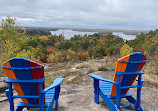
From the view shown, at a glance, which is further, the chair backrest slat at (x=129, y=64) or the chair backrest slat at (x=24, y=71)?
the chair backrest slat at (x=129, y=64)

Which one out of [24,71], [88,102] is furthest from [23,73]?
[88,102]

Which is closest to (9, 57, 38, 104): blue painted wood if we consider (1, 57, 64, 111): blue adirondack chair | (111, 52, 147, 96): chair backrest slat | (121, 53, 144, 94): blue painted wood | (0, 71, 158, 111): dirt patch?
(1, 57, 64, 111): blue adirondack chair

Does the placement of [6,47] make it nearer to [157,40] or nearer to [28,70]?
[28,70]

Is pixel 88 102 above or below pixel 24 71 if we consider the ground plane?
below

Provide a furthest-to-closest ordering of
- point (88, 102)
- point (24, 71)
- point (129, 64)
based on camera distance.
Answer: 1. point (88, 102)
2. point (129, 64)
3. point (24, 71)

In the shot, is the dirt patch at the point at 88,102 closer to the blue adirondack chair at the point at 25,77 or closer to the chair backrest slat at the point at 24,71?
A: the blue adirondack chair at the point at 25,77

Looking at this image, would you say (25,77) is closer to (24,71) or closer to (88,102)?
(24,71)

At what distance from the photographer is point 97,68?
22.8ft

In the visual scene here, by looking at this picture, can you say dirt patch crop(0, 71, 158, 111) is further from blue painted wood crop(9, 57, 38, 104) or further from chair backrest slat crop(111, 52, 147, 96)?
blue painted wood crop(9, 57, 38, 104)

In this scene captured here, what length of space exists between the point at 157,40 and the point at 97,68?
5.90m

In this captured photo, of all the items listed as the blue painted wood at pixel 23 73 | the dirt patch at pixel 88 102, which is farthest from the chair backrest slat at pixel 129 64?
the blue painted wood at pixel 23 73

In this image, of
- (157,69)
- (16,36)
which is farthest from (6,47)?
(157,69)

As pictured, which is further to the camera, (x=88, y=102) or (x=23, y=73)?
(x=88, y=102)

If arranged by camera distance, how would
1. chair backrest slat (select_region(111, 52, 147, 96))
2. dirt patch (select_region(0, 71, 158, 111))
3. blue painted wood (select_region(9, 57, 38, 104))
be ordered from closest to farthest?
blue painted wood (select_region(9, 57, 38, 104)) < chair backrest slat (select_region(111, 52, 147, 96)) < dirt patch (select_region(0, 71, 158, 111))
